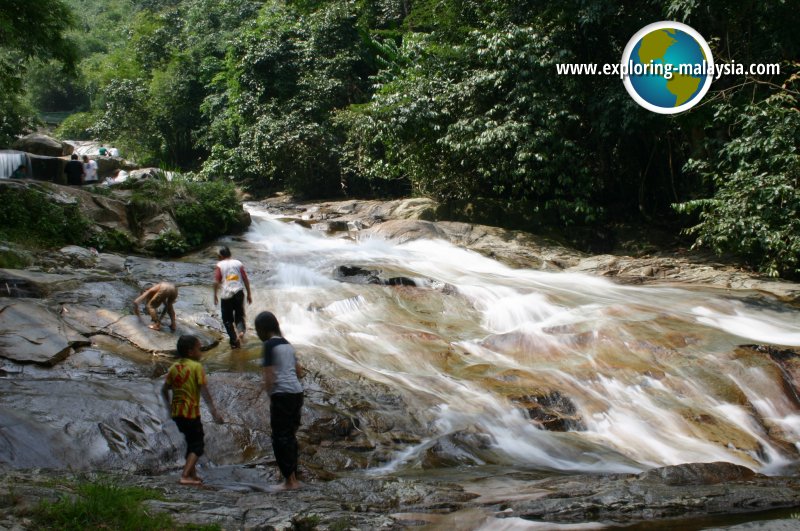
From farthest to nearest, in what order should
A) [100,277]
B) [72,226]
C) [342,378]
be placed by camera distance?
[72,226]
[100,277]
[342,378]

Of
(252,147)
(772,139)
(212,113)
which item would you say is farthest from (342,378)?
(212,113)

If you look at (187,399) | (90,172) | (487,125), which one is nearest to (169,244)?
(487,125)

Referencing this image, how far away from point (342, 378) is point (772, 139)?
34.4 feet

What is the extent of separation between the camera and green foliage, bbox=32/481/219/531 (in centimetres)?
404

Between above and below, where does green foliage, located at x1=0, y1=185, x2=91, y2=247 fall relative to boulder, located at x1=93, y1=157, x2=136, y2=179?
below

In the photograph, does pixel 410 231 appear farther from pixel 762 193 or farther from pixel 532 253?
pixel 762 193

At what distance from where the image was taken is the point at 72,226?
13.6 metres

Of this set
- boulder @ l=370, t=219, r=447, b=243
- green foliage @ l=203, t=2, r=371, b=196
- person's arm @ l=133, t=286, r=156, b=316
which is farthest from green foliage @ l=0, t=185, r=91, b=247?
green foliage @ l=203, t=2, r=371, b=196

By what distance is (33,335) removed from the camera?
8.25 m

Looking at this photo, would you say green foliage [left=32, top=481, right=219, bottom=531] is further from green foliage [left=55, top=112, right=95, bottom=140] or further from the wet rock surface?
green foliage [left=55, top=112, right=95, bottom=140]

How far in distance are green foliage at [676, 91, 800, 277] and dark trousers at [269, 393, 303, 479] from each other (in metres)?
11.2

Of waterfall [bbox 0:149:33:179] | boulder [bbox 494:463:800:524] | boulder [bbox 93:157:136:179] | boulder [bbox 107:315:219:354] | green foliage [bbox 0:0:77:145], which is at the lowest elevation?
boulder [bbox 494:463:800:524]

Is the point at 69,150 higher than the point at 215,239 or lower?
higher

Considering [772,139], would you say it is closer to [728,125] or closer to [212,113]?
[728,125]
